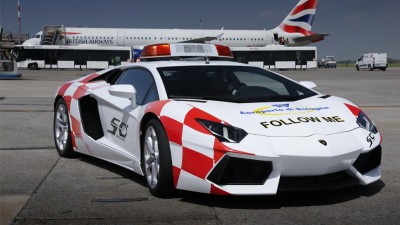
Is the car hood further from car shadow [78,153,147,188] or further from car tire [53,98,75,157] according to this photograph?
car tire [53,98,75,157]

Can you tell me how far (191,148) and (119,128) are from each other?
144 cm

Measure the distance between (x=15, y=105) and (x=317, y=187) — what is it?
34.4 ft

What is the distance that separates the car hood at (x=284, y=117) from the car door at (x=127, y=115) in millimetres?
706

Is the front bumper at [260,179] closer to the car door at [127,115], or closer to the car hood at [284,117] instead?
the car hood at [284,117]

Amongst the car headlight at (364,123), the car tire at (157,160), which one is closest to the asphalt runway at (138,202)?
the car tire at (157,160)

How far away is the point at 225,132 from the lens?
13.8 ft

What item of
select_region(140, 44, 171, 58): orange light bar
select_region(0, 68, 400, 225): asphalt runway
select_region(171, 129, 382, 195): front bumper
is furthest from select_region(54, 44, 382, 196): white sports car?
select_region(140, 44, 171, 58): orange light bar

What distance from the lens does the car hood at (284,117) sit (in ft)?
14.0

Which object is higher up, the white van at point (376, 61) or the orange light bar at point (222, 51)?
the orange light bar at point (222, 51)

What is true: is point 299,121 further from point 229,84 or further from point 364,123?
point 229,84

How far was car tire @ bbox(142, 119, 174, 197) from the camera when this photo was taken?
4.46m

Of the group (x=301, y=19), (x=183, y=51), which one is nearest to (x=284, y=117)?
(x=183, y=51)

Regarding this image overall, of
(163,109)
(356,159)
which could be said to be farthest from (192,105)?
(356,159)

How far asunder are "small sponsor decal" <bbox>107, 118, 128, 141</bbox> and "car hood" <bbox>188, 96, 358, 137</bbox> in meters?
0.98
